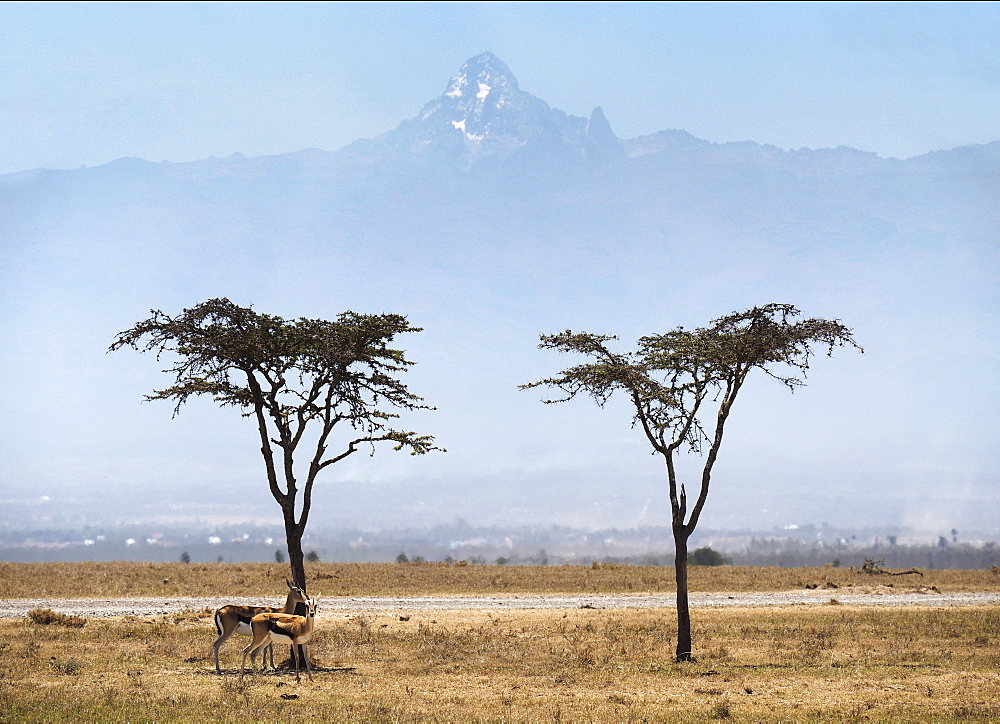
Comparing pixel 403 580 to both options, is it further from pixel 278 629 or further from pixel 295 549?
pixel 278 629

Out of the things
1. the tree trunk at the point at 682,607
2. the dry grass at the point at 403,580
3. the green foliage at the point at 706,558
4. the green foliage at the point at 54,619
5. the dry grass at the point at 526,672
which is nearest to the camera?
the dry grass at the point at 526,672

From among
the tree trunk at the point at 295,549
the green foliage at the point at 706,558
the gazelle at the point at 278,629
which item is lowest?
the green foliage at the point at 706,558

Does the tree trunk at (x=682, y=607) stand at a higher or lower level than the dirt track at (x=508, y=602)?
higher

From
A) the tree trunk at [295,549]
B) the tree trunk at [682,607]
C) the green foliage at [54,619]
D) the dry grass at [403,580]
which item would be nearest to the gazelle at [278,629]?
the tree trunk at [295,549]

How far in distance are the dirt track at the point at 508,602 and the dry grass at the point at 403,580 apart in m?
3.42

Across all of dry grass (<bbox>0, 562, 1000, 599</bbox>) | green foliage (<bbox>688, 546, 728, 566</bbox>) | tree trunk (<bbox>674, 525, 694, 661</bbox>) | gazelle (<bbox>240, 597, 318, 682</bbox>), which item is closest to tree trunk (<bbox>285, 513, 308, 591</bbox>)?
gazelle (<bbox>240, 597, 318, 682</bbox>)

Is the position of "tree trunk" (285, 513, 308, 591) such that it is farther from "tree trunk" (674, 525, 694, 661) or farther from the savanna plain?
"tree trunk" (674, 525, 694, 661)

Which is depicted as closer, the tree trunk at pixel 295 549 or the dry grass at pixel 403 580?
the tree trunk at pixel 295 549

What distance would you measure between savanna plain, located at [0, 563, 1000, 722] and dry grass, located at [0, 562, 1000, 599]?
323 inches

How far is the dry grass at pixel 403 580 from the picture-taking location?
171 ft

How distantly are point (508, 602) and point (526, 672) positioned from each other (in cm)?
2244

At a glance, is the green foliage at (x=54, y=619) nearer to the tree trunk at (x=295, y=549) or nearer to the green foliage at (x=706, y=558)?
the tree trunk at (x=295, y=549)

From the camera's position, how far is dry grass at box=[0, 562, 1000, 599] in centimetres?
5219

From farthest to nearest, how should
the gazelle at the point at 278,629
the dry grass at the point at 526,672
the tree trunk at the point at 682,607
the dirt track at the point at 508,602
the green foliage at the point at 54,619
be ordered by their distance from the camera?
the dirt track at the point at 508,602 → the green foliage at the point at 54,619 → the tree trunk at the point at 682,607 → the gazelle at the point at 278,629 → the dry grass at the point at 526,672
